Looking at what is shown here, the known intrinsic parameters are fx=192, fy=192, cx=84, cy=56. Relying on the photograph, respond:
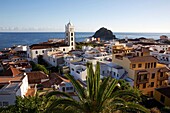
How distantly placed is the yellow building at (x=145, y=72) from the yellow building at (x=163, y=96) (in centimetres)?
545

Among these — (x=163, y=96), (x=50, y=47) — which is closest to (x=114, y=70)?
(x=163, y=96)

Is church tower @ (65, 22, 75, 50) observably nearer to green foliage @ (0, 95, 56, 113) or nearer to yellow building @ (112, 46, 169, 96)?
yellow building @ (112, 46, 169, 96)

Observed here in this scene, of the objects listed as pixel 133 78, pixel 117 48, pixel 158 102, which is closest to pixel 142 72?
pixel 133 78

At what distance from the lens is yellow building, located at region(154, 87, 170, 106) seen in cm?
2527

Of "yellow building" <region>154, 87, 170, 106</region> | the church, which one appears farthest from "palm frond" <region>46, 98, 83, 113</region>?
the church

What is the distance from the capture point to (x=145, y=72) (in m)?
32.7

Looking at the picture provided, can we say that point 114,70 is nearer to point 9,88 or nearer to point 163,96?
point 163,96

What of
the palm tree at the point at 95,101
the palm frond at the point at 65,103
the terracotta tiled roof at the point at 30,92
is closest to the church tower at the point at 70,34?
the terracotta tiled roof at the point at 30,92

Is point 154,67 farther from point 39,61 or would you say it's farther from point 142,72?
point 39,61

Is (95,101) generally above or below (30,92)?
above

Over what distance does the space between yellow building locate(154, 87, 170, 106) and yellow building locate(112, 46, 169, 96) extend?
17.9 ft

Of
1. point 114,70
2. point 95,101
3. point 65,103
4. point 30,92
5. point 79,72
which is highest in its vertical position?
point 95,101

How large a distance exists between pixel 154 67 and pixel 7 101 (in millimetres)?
24738

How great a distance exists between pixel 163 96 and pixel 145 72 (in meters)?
7.18
